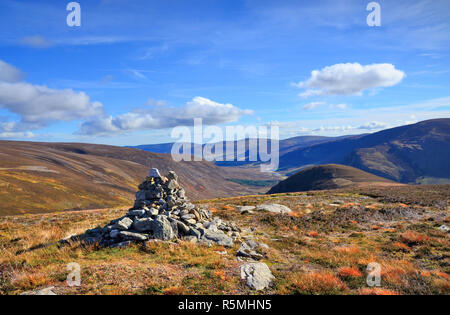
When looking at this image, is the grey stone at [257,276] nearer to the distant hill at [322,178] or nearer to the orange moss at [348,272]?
the orange moss at [348,272]

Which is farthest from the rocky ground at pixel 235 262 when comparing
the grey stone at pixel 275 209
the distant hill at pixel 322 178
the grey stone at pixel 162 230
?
the distant hill at pixel 322 178

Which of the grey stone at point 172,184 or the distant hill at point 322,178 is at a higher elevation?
the grey stone at point 172,184

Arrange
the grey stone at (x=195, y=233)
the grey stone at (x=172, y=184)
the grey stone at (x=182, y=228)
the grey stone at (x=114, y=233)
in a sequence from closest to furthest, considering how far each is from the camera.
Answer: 1. the grey stone at (x=114, y=233)
2. the grey stone at (x=195, y=233)
3. the grey stone at (x=182, y=228)
4. the grey stone at (x=172, y=184)

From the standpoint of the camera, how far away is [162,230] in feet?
47.6

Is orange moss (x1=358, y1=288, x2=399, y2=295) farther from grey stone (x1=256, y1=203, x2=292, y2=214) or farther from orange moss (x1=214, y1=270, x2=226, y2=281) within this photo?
grey stone (x1=256, y1=203, x2=292, y2=214)

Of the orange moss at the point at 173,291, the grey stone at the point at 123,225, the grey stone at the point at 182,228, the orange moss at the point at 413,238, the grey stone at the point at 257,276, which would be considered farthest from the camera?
the orange moss at the point at 413,238

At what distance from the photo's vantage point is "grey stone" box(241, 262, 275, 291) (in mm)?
9547

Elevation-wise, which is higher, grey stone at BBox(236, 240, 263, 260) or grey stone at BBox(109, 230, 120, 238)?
grey stone at BBox(109, 230, 120, 238)

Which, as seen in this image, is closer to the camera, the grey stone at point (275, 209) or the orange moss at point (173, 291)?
the orange moss at point (173, 291)

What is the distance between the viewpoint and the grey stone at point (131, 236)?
46.3ft

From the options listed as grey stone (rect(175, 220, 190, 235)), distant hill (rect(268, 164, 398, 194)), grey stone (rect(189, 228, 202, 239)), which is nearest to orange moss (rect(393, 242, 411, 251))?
grey stone (rect(189, 228, 202, 239))

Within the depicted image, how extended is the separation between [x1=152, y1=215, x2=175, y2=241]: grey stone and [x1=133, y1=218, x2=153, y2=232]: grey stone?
40 cm
